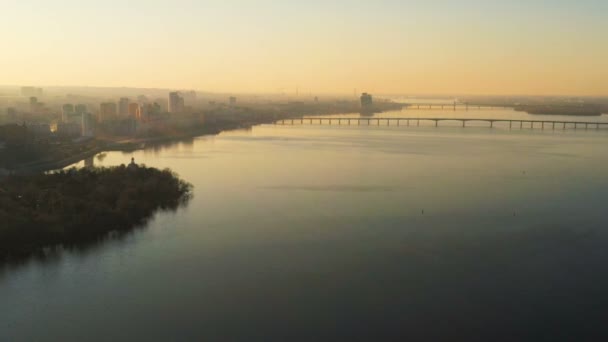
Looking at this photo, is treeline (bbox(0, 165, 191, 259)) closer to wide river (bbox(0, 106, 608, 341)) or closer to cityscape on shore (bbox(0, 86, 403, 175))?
wide river (bbox(0, 106, 608, 341))

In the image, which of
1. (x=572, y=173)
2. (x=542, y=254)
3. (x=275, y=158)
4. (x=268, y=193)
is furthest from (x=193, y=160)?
(x=542, y=254)

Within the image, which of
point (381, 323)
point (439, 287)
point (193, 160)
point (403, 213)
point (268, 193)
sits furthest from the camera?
point (193, 160)

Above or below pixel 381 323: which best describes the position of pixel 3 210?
above

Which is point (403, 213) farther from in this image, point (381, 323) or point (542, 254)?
point (381, 323)

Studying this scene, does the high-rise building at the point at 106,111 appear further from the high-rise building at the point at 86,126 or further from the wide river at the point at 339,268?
the wide river at the point at 339,268

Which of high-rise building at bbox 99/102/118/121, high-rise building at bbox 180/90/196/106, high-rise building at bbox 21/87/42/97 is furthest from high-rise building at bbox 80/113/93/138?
high-rise building at bbox 180/90/196/106

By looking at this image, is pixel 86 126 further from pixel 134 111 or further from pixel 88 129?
pixel 134 111
